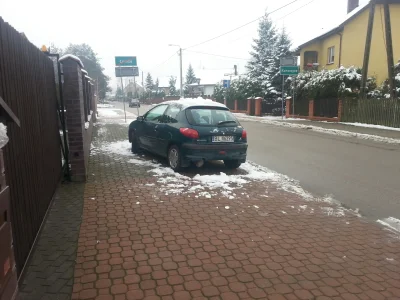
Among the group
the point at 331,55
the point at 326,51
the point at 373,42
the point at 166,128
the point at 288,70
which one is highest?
the point at 326,51

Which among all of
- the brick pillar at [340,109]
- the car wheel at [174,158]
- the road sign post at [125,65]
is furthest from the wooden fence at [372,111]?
the car wheel at [174,158]

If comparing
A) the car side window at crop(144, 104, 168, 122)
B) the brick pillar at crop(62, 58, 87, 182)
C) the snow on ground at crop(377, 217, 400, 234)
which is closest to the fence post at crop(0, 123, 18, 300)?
the brick pillar at crop(62, 58, 87, 182)

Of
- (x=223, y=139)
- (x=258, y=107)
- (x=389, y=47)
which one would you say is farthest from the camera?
(x=258, y=107)

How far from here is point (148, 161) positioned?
804 centimetres

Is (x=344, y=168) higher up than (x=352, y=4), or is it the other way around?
(x=352, y=4)

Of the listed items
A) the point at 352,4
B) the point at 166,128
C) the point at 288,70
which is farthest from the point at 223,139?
the point at 352,4

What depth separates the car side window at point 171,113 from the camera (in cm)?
738

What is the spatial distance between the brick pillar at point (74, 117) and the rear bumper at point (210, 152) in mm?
1971

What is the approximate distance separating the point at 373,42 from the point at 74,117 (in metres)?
24.0

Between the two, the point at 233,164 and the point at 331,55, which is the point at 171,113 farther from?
the point at 331,55

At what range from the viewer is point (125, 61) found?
19375mm

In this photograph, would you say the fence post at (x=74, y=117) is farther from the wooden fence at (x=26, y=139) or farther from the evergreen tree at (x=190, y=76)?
the evergreen tree at (x=190, y=76)

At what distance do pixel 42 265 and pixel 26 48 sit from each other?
2365mm

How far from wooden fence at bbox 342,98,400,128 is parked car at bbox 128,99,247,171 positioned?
1278 cm
